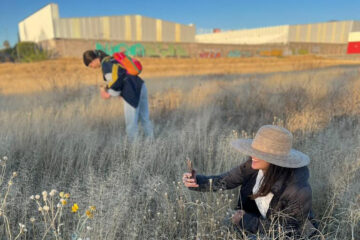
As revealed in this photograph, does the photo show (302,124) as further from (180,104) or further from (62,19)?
(62,19)

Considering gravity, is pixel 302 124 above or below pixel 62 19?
below

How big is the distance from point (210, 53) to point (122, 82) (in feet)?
98.1

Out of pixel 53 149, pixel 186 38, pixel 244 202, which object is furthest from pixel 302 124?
pixel 186 38

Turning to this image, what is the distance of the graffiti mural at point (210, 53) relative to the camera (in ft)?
103

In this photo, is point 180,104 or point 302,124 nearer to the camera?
point 302,124

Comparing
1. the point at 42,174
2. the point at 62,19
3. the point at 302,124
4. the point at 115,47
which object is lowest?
the point at 42,174

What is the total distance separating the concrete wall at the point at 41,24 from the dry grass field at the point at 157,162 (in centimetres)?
2321

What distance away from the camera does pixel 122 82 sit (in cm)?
338

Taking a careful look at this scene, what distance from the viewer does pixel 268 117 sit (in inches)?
182

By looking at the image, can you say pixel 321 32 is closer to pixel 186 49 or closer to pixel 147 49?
pixel 186 49

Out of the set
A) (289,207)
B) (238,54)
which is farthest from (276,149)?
(238,54)

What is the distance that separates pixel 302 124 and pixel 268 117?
75 centimetres

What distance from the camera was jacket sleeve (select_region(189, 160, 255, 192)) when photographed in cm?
198

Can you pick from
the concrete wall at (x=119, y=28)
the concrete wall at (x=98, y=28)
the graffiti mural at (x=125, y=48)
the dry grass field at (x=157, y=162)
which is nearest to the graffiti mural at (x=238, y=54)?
the concrete wall at (x=98, y=28)
